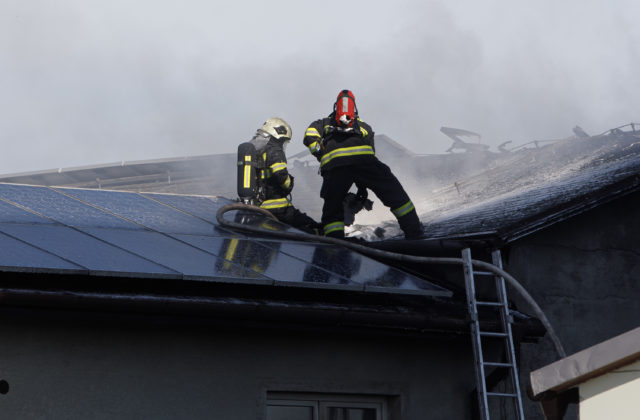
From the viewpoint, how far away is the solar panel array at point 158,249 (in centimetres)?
615

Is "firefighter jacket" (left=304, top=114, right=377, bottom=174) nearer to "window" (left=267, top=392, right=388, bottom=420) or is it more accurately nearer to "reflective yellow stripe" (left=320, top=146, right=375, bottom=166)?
"reflective yellow stripe" (left=320, top=146, right=375, bottom=166)

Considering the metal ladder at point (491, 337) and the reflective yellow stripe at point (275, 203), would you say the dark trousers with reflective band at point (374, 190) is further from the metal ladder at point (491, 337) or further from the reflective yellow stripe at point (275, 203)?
the metal ladder at point (491, 337)

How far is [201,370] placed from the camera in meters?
6.27

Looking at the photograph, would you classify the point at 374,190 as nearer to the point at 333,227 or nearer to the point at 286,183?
the point at 333,227

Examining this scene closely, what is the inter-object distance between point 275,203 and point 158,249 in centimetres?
288

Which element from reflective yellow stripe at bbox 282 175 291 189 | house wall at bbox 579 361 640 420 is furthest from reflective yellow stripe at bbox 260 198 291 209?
house wall at bbox 579 361 640 420

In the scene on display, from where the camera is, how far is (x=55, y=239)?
662 centimetres

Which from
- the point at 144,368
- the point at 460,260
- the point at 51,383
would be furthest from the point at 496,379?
the point at 51,383

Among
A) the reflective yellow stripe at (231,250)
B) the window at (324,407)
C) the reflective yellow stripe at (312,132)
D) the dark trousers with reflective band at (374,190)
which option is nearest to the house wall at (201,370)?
the window at (324,407)

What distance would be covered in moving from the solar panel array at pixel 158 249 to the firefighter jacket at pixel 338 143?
989mm

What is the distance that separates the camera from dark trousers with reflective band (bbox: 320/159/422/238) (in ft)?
29.6

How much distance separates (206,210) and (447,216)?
9.68ft

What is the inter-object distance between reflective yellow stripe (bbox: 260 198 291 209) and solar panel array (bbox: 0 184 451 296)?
27.3 inches

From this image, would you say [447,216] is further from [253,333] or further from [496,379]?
[253,333]
